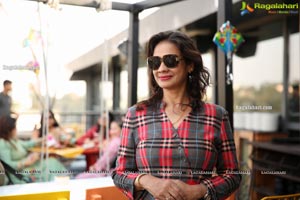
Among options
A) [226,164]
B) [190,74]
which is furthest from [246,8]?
[226,164]

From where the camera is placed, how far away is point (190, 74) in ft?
3.88

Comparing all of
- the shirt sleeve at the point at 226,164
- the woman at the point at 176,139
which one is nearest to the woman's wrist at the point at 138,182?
the woman at the point at 176,139

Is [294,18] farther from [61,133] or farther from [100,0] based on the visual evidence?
[61,133]

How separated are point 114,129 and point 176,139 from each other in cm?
212

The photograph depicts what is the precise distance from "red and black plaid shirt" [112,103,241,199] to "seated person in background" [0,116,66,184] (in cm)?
154

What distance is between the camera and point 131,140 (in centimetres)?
112

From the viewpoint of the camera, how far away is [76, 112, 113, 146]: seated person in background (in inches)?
122

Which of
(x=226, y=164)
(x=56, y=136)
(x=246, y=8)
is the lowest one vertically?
(x=56, y=136)

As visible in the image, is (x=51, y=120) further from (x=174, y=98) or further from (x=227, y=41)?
(x=174, y=98)

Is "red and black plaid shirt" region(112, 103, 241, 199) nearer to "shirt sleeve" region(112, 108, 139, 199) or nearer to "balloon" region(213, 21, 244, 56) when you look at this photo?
"shirt sleeve" region(112, 108, 139, 199)

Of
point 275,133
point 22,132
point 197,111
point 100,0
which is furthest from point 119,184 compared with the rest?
point 275,133

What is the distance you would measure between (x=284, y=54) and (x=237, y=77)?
1.73 feet

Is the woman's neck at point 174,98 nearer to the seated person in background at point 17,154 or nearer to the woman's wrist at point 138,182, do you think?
the woman's wrist at point 138,182

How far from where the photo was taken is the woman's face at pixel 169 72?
111 centimetres
